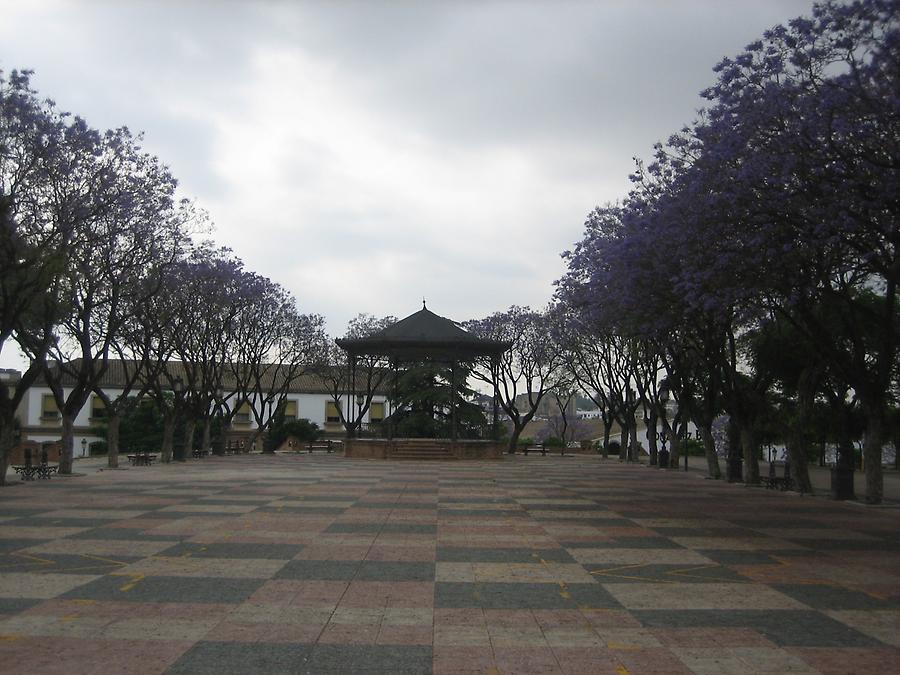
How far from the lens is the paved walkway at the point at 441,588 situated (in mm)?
6891

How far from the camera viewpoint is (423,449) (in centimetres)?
4416

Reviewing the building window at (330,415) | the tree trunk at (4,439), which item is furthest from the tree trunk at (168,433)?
the building window at (330,415)

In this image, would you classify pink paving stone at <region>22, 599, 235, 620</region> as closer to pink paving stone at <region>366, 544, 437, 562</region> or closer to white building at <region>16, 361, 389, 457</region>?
pink paving stone at <region>366, 544, 437, 562</region>

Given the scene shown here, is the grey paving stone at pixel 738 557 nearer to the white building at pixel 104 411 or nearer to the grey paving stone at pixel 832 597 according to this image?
the grey paving stone at pixel 832 597

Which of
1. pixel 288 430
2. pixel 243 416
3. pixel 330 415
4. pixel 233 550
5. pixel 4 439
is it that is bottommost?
pixel 233 550

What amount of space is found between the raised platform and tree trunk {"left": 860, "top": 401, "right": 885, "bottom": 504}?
25.4m

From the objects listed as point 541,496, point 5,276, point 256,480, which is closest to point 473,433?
point 256,480

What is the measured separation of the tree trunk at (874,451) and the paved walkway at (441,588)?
1.59m

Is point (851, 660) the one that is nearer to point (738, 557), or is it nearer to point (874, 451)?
point (738, 557)

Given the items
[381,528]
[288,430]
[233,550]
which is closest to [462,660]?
[233,550]

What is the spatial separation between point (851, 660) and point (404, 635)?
3.69m

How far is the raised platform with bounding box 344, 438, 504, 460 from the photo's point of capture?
43.9 meters

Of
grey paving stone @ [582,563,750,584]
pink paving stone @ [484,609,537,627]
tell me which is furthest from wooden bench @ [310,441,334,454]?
pink paving stone @ [484,609,537,627]

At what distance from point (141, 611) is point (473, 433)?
145ft
